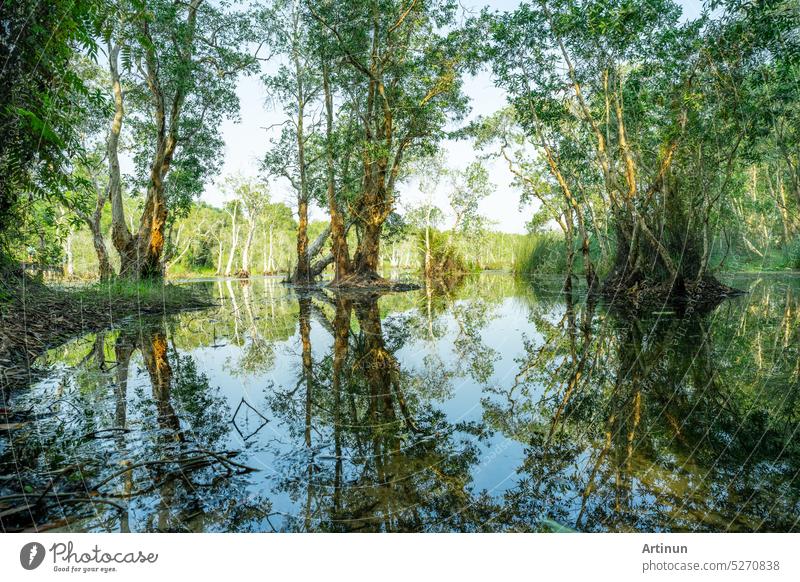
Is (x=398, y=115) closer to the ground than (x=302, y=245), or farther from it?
farther from it

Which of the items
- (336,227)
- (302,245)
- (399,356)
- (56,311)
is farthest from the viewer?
(302,245)

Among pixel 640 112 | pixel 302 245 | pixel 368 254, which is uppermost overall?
pixel 640 112

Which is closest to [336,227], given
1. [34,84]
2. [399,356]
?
[399,356]

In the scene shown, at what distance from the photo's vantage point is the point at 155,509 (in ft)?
5.16

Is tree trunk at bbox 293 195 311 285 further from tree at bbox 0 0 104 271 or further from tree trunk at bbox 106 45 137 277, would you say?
tree at bbox 0 0 104 271

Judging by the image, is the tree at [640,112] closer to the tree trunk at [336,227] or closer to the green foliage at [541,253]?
the tree trunk at [336,227]

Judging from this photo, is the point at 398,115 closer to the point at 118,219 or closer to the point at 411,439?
the point at 118,219

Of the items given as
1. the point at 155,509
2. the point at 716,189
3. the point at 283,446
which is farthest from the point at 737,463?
the point at 716,189

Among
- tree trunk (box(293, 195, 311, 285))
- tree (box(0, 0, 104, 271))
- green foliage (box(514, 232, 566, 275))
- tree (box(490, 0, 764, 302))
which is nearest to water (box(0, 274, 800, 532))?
tree (box(0, 0, 104, 271))

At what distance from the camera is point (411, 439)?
2332mm

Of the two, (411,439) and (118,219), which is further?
(118,219)

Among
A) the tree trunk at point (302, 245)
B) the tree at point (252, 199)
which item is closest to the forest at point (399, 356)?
the tree trunk at point (302, 245)

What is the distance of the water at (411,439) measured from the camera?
158 centimetres
